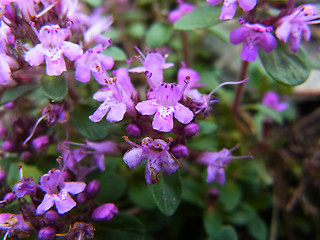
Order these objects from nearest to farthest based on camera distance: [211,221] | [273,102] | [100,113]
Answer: [100,113], [211,221], [273,102]

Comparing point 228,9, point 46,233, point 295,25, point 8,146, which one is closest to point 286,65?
point 295,25

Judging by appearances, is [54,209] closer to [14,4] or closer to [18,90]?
[18,90]

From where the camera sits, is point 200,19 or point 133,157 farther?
point 200,19

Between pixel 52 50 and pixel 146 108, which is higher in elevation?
pixel 52 50

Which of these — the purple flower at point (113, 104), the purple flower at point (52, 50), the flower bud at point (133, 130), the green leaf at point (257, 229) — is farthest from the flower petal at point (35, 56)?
the green leaf at point (257, 229)

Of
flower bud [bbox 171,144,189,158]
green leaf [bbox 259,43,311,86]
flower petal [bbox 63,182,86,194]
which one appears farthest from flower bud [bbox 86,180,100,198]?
green leaf [bbox 259,43,311,86]

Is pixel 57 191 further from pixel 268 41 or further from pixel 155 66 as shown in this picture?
pixel 268 41

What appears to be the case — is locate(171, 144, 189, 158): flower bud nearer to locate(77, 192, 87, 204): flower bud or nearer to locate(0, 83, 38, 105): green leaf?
locate(77, 192, 87, 204): flower bud
